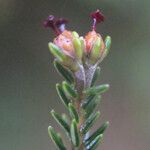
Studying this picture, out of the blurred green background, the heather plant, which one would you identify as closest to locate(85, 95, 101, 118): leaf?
the heather plant

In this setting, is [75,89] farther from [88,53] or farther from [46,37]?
[46,37]

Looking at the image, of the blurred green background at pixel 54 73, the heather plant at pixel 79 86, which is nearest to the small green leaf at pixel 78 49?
the heather plant at pixel 79 86

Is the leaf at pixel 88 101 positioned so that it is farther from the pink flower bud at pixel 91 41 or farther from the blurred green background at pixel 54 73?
the blurred green background at pixel 54 73

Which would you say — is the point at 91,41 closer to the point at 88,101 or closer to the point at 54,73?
the point at 88,101

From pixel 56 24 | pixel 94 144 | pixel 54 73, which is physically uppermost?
pixel 54 73

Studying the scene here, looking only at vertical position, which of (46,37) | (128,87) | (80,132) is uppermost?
(46,37)

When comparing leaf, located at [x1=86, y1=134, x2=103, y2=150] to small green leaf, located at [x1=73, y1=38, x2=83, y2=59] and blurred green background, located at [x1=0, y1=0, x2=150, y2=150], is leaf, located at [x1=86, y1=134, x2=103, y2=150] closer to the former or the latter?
small green leaf, located at [x1=73, y1=38, x2=83, y2=59]

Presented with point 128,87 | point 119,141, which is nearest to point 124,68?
point 128,87

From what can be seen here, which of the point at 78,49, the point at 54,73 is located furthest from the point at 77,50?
the point at 54,73
